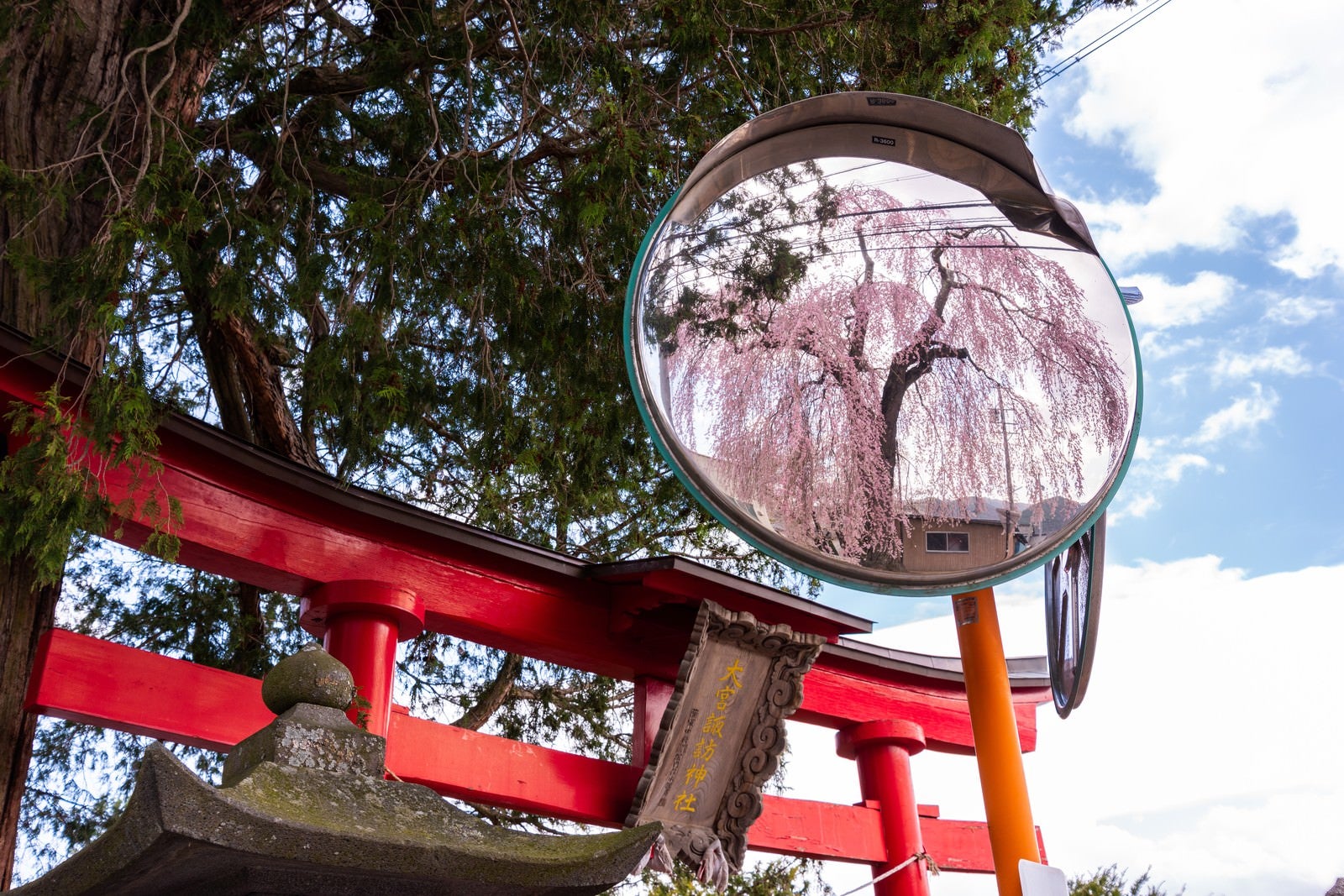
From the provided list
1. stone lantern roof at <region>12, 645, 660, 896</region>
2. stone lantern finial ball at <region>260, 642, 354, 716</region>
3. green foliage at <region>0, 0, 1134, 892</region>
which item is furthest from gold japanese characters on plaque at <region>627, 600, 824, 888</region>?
stone lantern finial ball at <region>260, 642, 354, 716</region>

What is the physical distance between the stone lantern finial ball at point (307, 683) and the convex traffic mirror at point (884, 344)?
32.4 inches

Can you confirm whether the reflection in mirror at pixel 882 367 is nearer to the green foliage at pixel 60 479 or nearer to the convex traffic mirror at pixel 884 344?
the convex traffic mirror at pixel 884 344

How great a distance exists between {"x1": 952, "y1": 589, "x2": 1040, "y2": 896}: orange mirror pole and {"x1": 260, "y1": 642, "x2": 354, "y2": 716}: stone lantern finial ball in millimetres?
1267

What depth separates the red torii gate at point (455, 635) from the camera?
165 inches

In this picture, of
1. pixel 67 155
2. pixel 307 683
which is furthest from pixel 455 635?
pixel 307 683

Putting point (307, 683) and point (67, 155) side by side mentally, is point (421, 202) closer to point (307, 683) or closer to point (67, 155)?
point (67, 155)

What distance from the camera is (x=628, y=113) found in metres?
4.47

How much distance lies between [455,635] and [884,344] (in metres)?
3.98

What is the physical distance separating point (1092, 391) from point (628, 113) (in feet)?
9.59

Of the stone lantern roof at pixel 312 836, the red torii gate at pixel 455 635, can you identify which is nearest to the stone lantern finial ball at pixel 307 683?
the stone lantern roof at pixel 312 836

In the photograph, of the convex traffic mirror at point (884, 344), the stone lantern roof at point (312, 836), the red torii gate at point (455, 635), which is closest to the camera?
the stone lantern roof at point (312, 836)

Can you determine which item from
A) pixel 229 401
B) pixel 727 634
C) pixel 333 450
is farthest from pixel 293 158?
pixel 727 634

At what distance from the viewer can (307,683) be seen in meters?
2.10

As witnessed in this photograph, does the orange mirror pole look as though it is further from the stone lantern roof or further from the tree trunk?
the tree trunk
